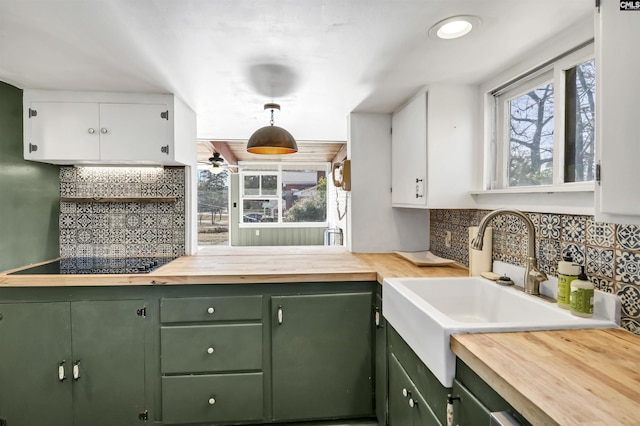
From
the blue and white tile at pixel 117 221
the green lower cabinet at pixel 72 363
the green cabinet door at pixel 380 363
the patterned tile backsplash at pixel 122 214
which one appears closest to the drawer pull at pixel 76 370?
the green lower cabinet at pixel 72 363

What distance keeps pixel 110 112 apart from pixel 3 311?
1.33 m

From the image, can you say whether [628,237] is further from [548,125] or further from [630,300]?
[548,125]

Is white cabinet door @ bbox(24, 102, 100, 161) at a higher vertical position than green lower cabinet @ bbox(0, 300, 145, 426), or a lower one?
higher

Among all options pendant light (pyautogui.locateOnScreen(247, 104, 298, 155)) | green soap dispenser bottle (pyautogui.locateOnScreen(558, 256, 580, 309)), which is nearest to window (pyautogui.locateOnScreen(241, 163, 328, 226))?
pendant light (pyautogui.locateOnScreen(247, 104, 298, 155))

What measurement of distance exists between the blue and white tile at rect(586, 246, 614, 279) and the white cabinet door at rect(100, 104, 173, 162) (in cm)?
237

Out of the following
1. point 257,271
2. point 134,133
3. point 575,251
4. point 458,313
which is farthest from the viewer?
point 134,133

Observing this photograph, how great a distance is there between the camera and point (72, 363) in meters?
1.94

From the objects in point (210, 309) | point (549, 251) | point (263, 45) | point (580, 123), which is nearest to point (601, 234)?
point (549, 251)

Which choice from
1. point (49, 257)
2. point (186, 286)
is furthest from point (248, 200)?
point (186, 286)

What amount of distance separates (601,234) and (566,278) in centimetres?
21

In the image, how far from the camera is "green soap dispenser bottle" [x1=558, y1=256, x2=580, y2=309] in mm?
1292

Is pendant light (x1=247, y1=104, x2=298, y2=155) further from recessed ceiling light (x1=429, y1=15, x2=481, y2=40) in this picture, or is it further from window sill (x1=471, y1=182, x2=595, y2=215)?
window sill (x1=471, y1=182, x2=595, y2=215)

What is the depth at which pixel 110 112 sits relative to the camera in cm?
228

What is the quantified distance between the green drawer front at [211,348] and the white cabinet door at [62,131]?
1.32 metres
